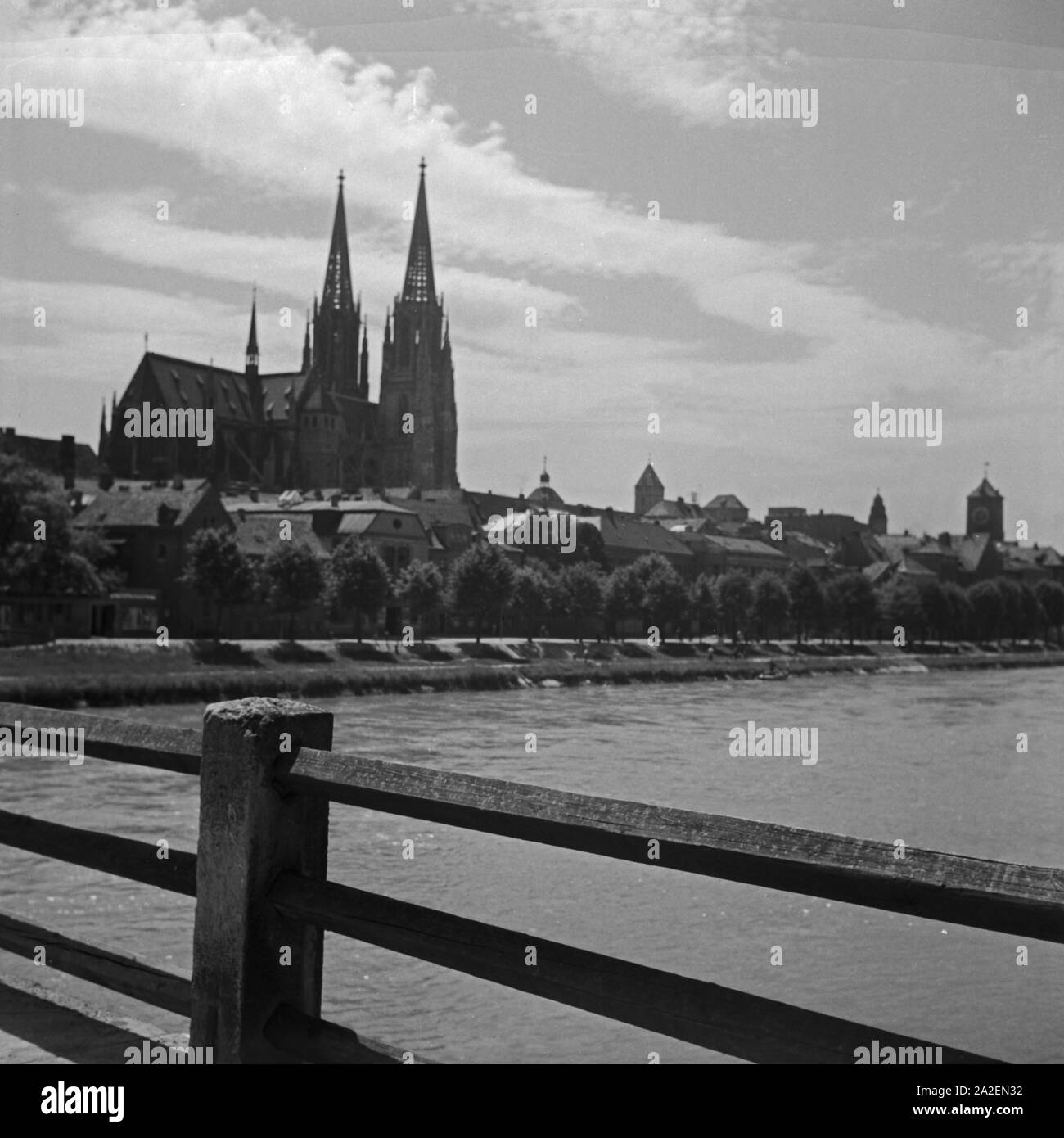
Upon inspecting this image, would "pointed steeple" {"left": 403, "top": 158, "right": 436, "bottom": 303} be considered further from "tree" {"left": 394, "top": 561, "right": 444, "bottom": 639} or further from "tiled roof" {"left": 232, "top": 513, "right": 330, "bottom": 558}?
"tree" {"left": 394, "top": 561, "right": 444, "bottom": 639}

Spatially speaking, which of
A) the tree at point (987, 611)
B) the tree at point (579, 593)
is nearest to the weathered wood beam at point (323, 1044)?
the tree at point (579, 593)

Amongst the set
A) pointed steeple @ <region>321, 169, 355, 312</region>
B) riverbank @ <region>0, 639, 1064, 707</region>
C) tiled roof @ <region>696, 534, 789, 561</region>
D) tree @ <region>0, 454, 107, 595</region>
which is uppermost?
pointed steeple @ <region>321, 169, 355, 312</region>

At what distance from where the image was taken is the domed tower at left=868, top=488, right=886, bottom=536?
177375 millimetres

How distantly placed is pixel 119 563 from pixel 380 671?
22909mm

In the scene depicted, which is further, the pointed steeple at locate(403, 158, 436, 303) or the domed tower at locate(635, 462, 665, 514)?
the domed tower at locate(635, 462, 665, 514)

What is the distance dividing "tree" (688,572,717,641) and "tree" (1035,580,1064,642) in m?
41.5

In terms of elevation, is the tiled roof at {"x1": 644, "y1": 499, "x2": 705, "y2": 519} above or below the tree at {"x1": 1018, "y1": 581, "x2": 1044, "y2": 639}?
above

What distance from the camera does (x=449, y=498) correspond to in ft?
360

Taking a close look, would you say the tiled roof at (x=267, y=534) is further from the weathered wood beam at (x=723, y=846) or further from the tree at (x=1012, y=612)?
the tree at (x=1012, y=612)

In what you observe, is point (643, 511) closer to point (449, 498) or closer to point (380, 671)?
point (449, 498)

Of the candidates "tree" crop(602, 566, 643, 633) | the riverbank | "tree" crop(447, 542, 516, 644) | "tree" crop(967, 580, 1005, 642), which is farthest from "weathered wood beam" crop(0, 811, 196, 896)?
"tree" crop(967, 580, 1005, 642)

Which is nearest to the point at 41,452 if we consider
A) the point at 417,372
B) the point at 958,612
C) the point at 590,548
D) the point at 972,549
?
the point at 590,548

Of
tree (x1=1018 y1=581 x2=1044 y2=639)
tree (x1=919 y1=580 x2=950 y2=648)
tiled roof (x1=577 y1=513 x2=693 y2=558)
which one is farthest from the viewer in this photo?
tree (x1=1018 y1=581 x2=1044 y2=639)

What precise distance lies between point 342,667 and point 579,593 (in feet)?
108
